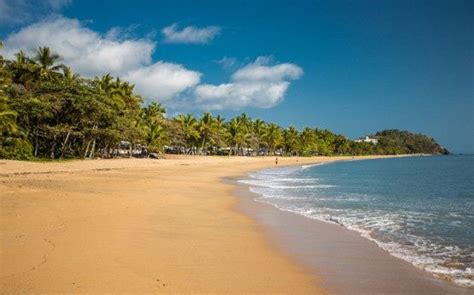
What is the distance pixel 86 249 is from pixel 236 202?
31.3ft

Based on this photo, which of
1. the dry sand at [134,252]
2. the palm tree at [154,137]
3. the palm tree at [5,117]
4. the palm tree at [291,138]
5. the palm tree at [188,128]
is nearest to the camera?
the dry sand at [134,252]

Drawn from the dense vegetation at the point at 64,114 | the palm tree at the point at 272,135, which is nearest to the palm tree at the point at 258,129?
the palm tree at the point at 272,135

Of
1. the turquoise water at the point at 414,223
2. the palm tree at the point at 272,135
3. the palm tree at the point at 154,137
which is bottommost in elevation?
the turquoise water at the point at 414,223

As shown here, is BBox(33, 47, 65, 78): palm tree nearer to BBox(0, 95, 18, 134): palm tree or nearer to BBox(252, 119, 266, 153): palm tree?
BBox(0, 95, 18, 134): palm tree

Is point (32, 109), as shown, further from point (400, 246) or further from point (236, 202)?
point (400, 246)

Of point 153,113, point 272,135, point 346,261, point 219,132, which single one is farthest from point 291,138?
point 346,261

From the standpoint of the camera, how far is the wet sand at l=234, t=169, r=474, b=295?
6.11m

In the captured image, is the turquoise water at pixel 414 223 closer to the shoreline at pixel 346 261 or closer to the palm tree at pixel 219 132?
the shoreline at pixel 346 261

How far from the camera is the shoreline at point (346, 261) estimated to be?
613cm

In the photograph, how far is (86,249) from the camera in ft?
23.7

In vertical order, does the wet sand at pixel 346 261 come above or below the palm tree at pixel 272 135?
below

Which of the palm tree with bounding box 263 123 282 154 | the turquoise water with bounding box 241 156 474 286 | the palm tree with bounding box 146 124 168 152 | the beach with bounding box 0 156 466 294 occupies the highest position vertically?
the palm tree with bounding box 263 123 282 154

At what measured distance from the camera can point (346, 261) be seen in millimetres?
7594

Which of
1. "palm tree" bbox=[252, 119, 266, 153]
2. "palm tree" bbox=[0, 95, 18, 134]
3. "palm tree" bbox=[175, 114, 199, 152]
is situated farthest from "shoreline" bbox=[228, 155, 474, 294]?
"palm tree" bbox=[252, 119, 266, 153]
